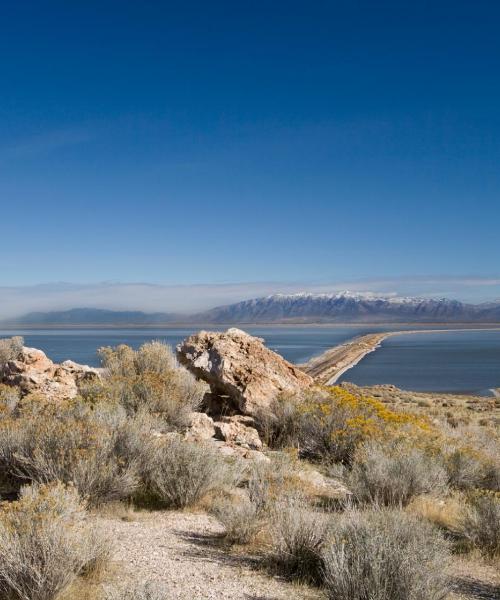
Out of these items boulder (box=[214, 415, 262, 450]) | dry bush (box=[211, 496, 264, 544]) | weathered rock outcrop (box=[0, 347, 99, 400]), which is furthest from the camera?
weathered rock outcrop (box=[0, 347, 99, 400])

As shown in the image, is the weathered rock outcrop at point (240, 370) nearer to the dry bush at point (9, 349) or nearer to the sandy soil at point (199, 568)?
the sandy soil at point (199, 568)

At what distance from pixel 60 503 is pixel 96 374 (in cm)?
900

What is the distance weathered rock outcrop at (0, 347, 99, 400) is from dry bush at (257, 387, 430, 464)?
15.2 ft

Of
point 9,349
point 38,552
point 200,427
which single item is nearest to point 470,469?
point 200,427

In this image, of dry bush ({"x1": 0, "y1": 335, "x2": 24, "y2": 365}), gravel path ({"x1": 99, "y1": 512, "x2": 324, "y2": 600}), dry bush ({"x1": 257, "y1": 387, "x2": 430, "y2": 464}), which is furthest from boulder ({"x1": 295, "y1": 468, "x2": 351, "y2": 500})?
dry bush ({"x1": 0, "y1": 335, "x2": 24, "y2": 365})

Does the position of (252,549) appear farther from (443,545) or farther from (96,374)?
(96,374)

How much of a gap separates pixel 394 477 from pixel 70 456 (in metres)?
4.21

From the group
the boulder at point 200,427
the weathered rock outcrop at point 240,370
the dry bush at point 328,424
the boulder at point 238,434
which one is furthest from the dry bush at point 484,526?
the weathered rock outcrop at point 240,370

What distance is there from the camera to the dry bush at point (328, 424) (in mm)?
9945

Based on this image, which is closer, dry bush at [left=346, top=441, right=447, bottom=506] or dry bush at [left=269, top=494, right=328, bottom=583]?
dry bush at [left=269, top=494, right=328, bottom=583]

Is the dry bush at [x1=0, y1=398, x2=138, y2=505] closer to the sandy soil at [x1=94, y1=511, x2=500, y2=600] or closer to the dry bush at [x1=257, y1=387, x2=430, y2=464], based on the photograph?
the sandy soil at [x1=94, y1=511, x2=500, y2=600]

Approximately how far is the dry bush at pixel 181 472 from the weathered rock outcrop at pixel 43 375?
5.33 meters

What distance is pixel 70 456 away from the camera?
6.73 metres

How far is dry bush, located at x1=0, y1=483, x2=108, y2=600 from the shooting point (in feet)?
14.1
